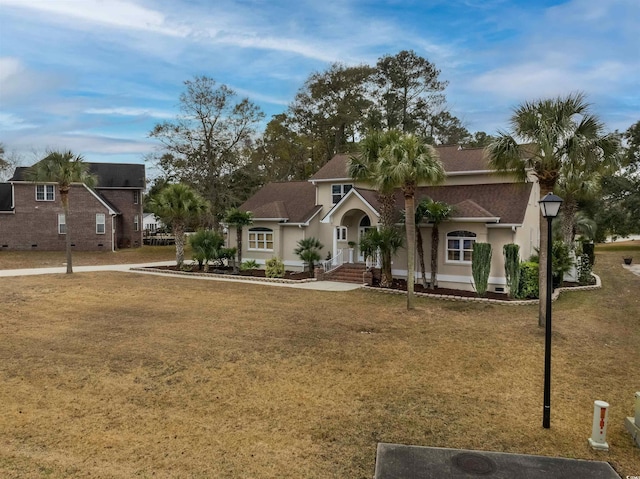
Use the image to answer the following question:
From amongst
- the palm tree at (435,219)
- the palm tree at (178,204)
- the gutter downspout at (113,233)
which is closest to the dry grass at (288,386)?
the palm tree at (435,219)

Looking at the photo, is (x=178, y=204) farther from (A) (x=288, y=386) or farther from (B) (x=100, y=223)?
(A) (x=288, y=386)

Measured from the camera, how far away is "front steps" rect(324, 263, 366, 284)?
22.5 m

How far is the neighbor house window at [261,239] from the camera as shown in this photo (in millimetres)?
26516

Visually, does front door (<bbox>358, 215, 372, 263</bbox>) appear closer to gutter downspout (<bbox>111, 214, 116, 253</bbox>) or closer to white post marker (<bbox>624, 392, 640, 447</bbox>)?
white post marker (<bbox>624, 392, 640, 447</bbox>)

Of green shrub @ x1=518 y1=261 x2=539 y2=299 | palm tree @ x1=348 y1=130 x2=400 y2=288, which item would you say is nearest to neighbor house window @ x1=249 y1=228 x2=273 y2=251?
palm tree @ x1=348 y1=130 x2=400 y2=288

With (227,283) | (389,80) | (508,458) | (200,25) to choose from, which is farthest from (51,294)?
(389,80)

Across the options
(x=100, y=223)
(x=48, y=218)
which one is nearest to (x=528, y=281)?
(x=100, y=223)

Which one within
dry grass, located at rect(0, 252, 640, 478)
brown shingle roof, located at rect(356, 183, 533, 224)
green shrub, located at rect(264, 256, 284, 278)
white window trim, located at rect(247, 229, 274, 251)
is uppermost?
brown shingle roof, located at rect(356, 183, 533, 224)

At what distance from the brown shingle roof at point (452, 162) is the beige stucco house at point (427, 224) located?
52mm

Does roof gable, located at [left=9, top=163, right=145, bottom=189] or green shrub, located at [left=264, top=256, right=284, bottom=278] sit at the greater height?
roof gable, located at [left=9, top=163, right=145, bottom=189]

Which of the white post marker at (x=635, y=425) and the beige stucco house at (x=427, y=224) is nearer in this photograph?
the white post marker at (x=635, y=425)

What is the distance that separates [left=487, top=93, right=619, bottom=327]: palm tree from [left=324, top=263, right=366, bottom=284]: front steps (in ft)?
34.6

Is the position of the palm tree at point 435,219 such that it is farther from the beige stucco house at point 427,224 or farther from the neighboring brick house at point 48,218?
the neighboring brick house at point 48,218

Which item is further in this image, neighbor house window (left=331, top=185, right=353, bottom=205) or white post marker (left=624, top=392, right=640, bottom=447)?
neighbor house window (left=331, top=185, right=353, bottom=205)
